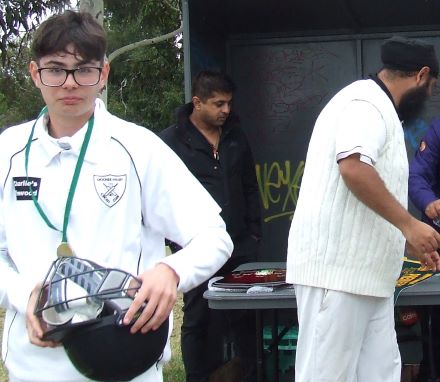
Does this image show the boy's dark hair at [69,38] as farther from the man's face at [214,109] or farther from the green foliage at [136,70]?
the green foliage at [136,70]

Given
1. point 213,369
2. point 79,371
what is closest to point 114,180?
point 79,371

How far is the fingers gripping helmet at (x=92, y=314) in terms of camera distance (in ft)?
5.54

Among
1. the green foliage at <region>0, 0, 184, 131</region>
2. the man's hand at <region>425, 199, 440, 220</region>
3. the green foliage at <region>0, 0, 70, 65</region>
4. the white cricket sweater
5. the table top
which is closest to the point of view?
the white cricket sweater

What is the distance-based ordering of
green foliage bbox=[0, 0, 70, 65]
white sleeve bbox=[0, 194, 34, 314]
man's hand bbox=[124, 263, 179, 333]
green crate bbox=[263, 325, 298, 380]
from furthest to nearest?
green foliage bbox=[0, 0, 70, 65], green crate bbox=[263, 325, 298, 380], white sleeve bbox=[0, 194, 34, 314], man's hand bbox=[124, 263, 179, 333]

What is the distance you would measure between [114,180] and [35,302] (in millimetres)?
344

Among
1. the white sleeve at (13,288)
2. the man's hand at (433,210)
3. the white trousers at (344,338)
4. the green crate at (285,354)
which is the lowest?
the green crate at (285,354)

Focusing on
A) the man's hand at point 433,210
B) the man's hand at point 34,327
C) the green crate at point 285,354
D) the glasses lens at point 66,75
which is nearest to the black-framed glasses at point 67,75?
the glasses lens at point 66,75

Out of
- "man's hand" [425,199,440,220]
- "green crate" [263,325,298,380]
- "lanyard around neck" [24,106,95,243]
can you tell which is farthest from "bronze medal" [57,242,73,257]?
"green crate" [263,325,298,380]

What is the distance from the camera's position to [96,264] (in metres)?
1.78

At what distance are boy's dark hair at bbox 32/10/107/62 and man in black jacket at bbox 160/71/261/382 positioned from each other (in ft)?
9.48

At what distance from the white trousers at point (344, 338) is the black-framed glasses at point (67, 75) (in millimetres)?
1671

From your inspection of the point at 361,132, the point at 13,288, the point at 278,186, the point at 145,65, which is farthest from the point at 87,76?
the point at 145,65

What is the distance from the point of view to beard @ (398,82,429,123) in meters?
3.55

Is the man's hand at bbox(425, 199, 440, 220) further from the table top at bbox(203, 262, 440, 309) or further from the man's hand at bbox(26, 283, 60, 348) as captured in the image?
the man's hand at bbox(26, 283, 60, 348)
